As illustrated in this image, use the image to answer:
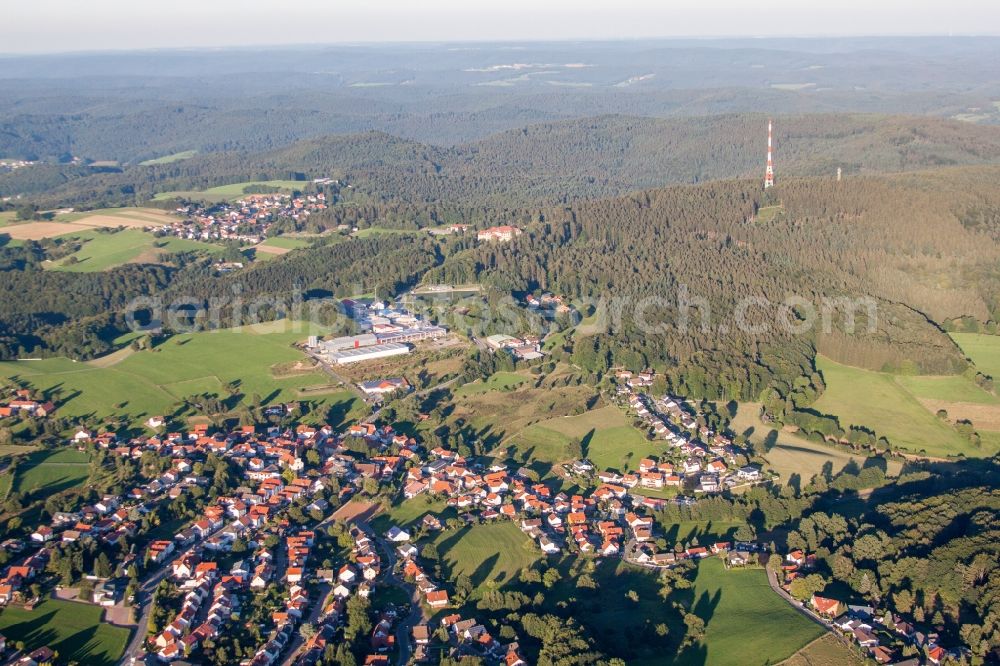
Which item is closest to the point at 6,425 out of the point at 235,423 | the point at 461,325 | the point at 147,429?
the point at 147,429

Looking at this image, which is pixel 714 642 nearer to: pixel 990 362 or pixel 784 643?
pixel 784 643

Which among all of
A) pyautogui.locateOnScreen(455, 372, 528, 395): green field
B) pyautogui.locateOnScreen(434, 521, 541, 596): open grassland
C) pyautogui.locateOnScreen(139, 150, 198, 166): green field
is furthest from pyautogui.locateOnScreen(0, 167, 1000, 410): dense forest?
pyautogui.locateOnScreen(139, 150, 198, 166): green field

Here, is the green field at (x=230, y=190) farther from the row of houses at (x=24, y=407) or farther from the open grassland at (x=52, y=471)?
the open grassland at (x=52, y=471)

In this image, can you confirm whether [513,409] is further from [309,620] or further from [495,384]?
[309,620]

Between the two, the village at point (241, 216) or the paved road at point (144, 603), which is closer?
the paved road at point (144, 603)

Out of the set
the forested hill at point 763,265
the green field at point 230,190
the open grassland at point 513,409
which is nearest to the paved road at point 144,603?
the open grassland at point 513,409
